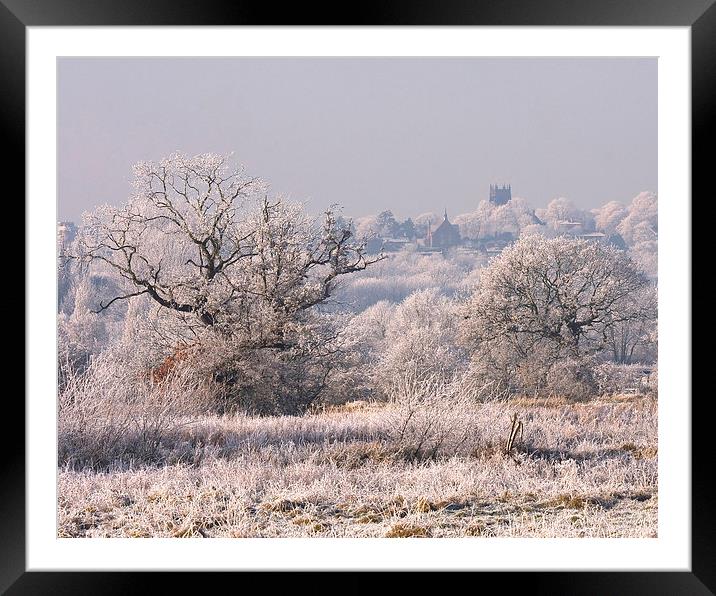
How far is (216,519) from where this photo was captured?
4.31 meters

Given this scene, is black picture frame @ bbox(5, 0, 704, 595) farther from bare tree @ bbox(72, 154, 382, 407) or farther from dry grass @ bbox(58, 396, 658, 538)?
bare tree @ bbox(72, 154, 382, 407)

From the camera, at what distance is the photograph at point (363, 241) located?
544 cm

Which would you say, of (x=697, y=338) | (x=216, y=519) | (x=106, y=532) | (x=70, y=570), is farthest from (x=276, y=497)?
(x=697, y=338)

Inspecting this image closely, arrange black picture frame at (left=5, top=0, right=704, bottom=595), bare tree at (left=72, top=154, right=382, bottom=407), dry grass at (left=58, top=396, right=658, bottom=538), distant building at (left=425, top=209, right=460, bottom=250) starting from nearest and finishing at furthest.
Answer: black picture frame at (left=5, top=0, right=704, bottom=595), dry grass at (left=58, top=396, right=658, bottom=538), bare tree at (left=72, top=154, right=382, bottom=407), distant building at (left=425, top=209, right=460, bottom=250)

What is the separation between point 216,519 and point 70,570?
55.6 inches

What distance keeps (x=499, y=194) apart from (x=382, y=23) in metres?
3.10

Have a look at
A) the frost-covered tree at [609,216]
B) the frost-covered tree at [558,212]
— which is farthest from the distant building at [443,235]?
the frost-covered tree at [609,216]

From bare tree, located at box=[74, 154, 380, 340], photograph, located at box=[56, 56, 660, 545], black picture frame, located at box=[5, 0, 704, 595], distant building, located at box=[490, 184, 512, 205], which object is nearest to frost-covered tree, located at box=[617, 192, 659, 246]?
photograph, located at box=[56, 56, 660, 545]

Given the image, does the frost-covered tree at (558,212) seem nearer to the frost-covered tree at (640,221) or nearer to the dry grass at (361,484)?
the frost-covered tree at (640,221)

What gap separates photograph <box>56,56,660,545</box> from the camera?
544 cm

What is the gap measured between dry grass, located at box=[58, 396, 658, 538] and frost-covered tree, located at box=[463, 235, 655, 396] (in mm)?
614

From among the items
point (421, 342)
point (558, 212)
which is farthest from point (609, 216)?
point (421, 342)

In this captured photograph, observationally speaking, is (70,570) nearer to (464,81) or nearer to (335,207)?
(335,207)

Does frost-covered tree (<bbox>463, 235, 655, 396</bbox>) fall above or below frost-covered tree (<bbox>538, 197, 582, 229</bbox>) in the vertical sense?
below
